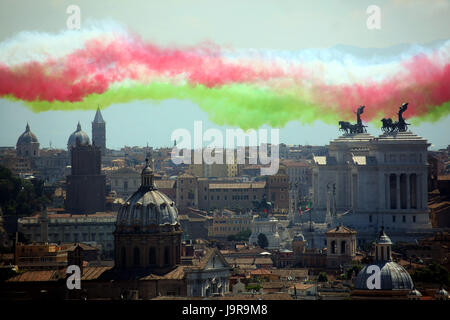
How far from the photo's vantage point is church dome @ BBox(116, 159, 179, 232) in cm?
13688

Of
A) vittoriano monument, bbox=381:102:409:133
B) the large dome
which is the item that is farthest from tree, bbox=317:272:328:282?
vittoriano monument, bbox=381:102:409:133

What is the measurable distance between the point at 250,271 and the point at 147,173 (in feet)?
56.3

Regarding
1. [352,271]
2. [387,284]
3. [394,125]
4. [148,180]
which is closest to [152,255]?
[148,180]

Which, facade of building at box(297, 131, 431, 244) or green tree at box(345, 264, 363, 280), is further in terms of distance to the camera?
facade of building at box(297, 131, 431, 244)

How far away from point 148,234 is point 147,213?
1667 millimetres

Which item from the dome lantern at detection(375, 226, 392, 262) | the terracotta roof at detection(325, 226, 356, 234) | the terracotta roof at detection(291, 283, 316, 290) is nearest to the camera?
the dome lantern at detection(375, 226, 392, 262)

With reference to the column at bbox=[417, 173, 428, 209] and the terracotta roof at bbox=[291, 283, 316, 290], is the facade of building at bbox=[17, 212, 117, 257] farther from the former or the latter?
the terracotta roof at bbox=[291, 283, 316, 290]

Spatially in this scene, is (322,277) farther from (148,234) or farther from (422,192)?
(422,192)

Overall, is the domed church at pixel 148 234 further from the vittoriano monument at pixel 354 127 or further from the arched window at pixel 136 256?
the vittoriano monument at pixel 354 127

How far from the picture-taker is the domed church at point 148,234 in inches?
5354

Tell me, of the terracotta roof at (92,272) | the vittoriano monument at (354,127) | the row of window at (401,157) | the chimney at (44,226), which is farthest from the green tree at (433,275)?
the chimney at (44,226)

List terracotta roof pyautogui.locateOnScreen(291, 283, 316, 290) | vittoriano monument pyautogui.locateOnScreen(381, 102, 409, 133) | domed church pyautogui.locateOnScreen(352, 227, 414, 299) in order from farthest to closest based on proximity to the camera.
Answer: vittoriano monument pyautogui.locateOnScreen(381, 102, 409, 133) < terracotta roof pyautogui.locateOnScreen(291, 283, 316, 290) < domed church pyautogui.locateOnScreen(352, 227, 414, 299)

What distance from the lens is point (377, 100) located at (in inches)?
7165
